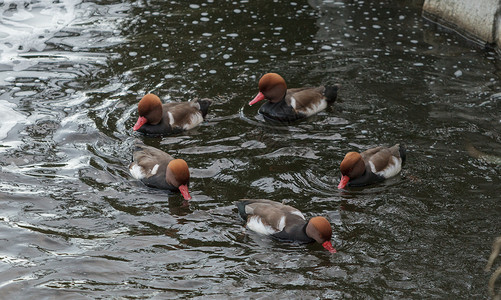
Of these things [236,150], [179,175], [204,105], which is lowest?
[236,150]

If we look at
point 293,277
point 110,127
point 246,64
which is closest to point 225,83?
point 246,64

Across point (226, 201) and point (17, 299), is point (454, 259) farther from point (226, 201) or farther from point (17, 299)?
point (17, 299)

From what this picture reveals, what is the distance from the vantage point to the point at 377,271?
19.8 feet

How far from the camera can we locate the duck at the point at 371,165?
756cm

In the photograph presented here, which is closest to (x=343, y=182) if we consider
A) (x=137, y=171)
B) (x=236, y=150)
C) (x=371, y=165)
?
(x=371, y=165)

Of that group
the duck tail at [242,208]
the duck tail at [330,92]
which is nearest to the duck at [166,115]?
the duck tail at [330,92]

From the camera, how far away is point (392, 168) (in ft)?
25.7

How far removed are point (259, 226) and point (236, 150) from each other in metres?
1.95

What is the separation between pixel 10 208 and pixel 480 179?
5346 mm

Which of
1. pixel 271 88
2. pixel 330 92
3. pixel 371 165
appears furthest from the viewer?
pixel 330 92

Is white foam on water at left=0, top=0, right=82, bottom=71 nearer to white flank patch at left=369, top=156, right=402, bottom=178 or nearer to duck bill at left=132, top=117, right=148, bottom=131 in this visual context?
duck bill at left=132, top=117, right=148, bottom=131

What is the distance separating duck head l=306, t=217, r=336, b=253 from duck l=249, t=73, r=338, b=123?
3125 millimetres

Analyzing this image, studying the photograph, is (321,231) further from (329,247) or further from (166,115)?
(166,115)

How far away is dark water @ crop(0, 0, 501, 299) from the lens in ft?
19.7
